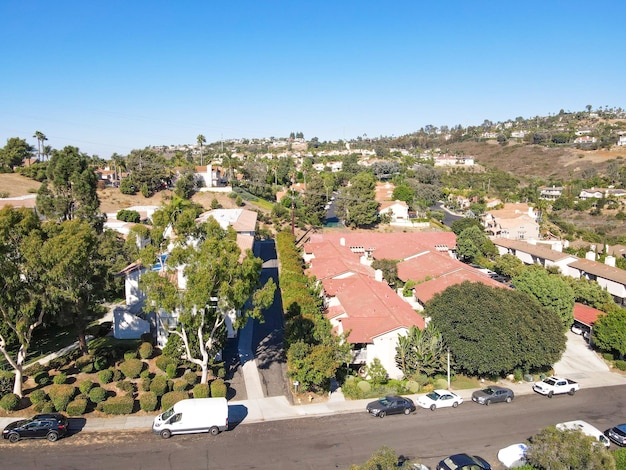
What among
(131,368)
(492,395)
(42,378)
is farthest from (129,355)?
(492,395)

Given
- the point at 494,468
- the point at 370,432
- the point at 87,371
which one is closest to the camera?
the point at 494,468

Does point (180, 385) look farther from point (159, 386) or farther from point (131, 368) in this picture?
point (131, 368)

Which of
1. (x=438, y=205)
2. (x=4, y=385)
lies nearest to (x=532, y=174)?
(x=438, y=205)

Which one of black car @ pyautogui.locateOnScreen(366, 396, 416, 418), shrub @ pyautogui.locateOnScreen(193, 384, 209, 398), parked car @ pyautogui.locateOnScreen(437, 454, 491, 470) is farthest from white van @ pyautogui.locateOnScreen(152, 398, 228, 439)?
parked car @ pyautogui.locateOnScreen(437, 454, 491, 470)

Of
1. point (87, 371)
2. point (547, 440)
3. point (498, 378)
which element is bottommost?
point (498, 378)

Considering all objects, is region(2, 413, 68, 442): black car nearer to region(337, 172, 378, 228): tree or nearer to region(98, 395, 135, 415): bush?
region(98, 395, 135, 415): bush

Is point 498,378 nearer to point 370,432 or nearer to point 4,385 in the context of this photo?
point 370,432

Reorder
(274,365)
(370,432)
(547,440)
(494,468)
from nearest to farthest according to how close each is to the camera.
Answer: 1. (547,440)
2. (494,468)
3. (370,432)
4. (274,365)
